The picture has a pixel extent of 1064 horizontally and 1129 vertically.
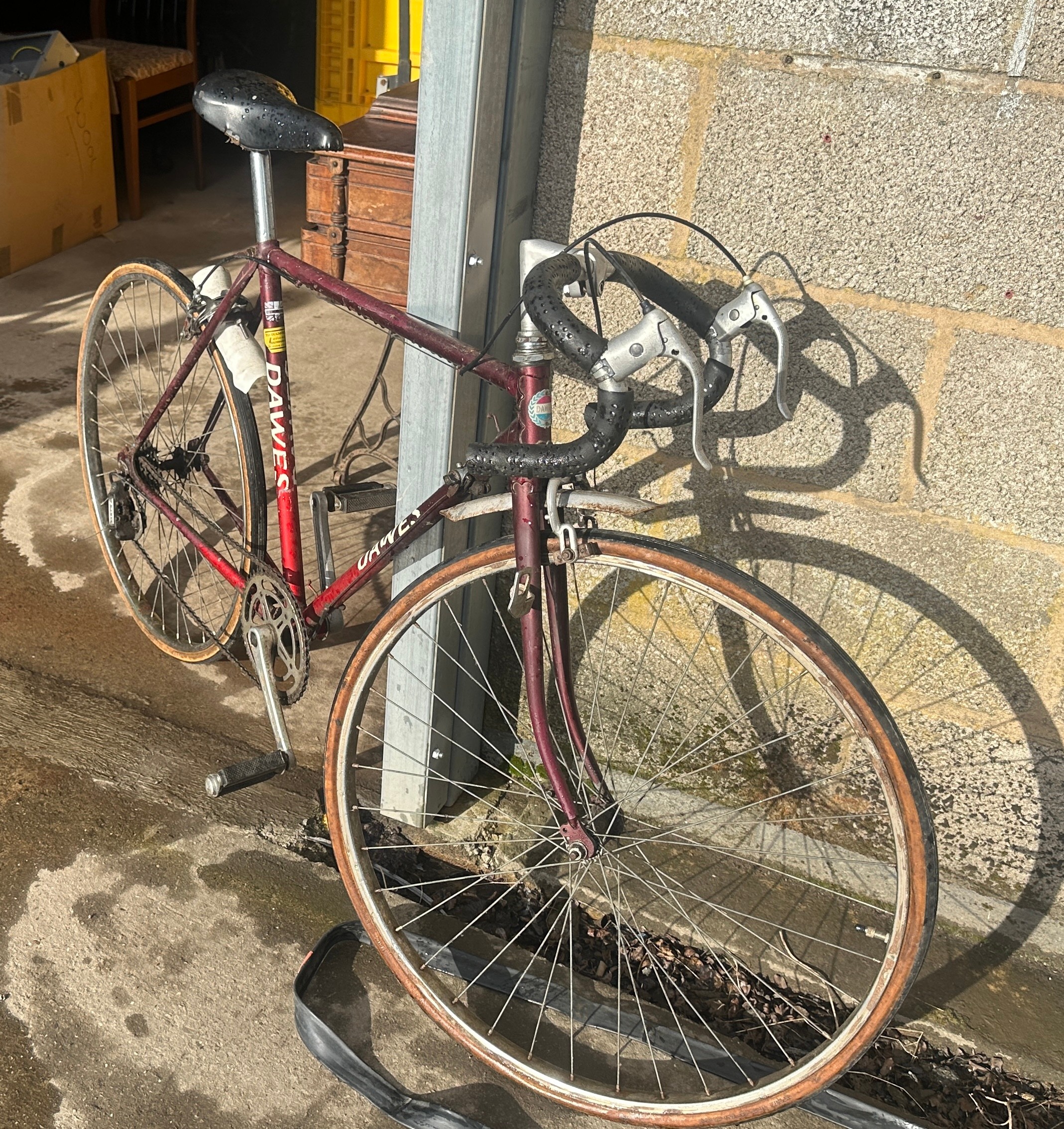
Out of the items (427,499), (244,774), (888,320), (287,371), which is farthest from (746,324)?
(244,774)

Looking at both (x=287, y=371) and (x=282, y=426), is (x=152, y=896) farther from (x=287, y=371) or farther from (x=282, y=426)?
(x=287, y=371)

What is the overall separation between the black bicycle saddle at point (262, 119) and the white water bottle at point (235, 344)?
36cm

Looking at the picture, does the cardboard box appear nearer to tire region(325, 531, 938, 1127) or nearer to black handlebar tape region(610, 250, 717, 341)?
tire region(325, 531, 938, 1127)

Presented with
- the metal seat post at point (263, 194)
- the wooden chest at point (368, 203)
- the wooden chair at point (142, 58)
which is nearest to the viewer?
the metal seat post at point (263, 194)

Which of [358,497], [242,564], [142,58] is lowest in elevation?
[242,564]

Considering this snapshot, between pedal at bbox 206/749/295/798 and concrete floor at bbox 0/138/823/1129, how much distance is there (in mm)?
276

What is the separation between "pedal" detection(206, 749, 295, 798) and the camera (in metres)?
2.22

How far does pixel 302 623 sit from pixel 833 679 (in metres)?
1.10

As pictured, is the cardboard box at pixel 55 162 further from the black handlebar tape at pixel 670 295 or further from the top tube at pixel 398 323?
the black handlebar tape at pixel 670 295

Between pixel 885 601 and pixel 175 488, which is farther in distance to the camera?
pixel 175 488

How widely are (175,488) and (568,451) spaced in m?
1.44

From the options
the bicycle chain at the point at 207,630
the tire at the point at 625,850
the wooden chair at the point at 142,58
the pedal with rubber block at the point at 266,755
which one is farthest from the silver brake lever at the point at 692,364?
the wooden chair at the point at 142,58

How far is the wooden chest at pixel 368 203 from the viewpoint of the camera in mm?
2814

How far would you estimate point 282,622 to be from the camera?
2.33 m
